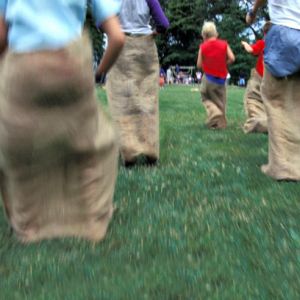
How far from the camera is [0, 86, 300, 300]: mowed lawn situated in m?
3.03

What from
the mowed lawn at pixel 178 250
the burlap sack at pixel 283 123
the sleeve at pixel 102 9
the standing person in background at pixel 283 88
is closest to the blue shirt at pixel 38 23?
the sleeve at pixel 102 9

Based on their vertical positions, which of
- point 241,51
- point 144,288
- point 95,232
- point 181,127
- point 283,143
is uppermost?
point 144,288

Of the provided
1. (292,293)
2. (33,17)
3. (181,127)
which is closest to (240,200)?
(292,293)

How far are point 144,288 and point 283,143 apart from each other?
317 centimetres

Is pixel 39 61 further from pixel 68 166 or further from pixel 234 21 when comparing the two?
pixel 234 21

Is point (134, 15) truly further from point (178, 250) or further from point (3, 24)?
point (178, 250)

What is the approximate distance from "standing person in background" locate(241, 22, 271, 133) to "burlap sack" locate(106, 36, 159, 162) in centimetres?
359

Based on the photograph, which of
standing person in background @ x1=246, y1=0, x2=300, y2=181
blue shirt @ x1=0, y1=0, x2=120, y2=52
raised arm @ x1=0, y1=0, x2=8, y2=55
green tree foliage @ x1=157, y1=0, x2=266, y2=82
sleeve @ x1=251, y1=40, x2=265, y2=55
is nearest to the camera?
blue shirt @ x1=0, y1=0, x2=120, y2=52

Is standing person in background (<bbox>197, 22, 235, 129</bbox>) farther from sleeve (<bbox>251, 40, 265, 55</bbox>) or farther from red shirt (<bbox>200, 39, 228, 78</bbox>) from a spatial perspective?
sleeve (<bbox>251, 40, 265, 55</bbox>)

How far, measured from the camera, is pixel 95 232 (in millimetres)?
3861

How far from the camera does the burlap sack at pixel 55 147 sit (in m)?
3.30

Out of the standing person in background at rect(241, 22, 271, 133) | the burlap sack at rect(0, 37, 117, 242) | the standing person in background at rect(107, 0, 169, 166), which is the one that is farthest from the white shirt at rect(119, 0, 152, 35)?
the standing person in background at rect(241, 22, 271, 133)

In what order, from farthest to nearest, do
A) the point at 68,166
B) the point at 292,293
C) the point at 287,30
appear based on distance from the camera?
A: the point at 287,30 < the point at 68,166 < the point at 292,293

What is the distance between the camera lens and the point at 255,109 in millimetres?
10352
